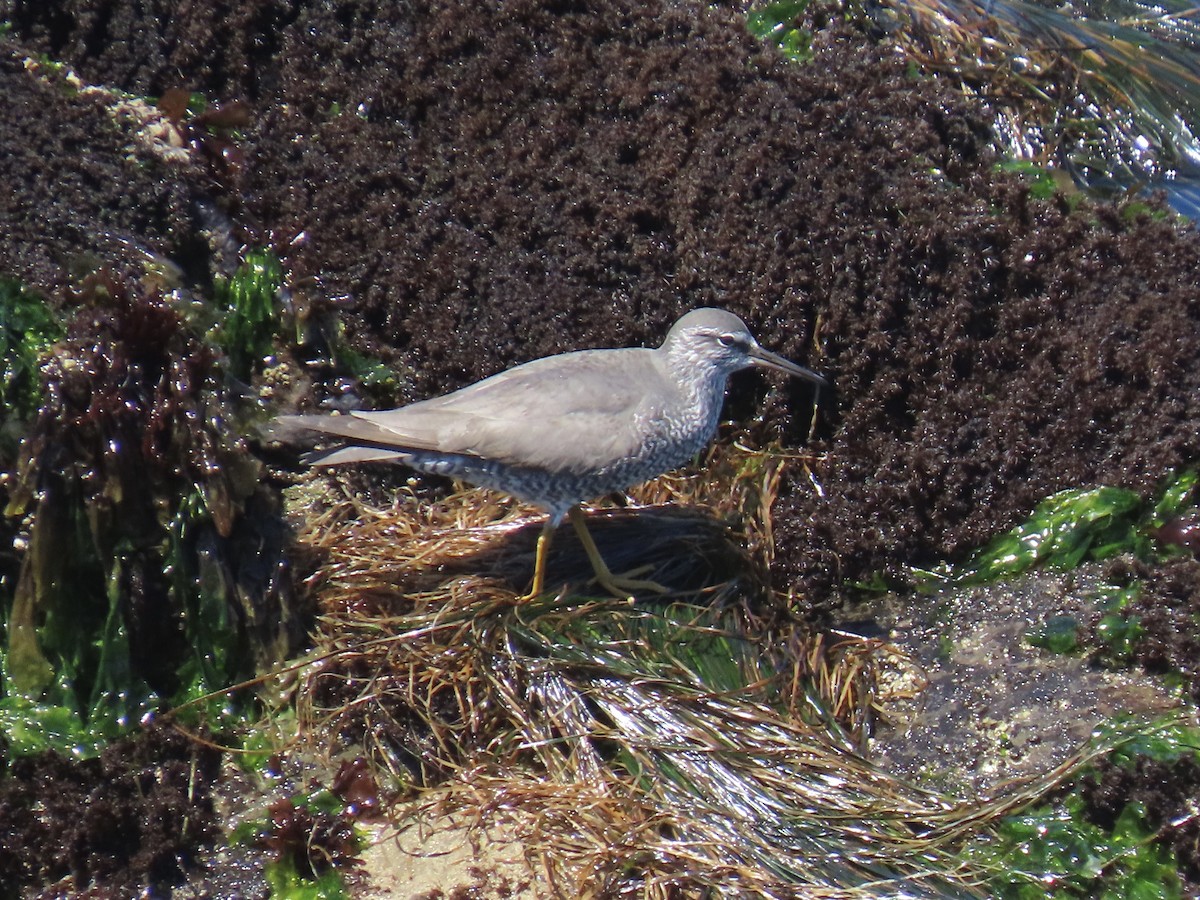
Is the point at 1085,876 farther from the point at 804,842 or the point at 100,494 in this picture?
the point at 100,494

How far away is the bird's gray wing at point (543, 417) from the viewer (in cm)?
425

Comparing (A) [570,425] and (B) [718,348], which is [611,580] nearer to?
(A) [570,425]

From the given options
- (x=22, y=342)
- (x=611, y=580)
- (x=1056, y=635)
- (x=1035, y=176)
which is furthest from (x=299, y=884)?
(x=1035, y=176)

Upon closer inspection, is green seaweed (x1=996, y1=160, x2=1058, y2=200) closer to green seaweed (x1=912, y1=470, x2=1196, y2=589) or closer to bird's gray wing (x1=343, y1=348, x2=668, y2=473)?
green seaweed (x1=912, y1=470, x2=1196, y2=589)

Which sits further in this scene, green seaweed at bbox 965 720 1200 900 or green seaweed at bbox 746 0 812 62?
green seaweed at bbox 746 0 812 62

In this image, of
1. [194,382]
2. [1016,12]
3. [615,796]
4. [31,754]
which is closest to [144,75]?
[194,382]

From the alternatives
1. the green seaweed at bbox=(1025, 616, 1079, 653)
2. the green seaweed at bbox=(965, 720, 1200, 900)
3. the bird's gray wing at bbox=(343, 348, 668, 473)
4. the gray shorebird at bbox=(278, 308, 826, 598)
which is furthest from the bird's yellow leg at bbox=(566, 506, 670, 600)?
the green seaweed at bbox=(965, 720, 1200, 900)

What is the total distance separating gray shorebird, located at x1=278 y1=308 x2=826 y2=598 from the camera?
4254 mm

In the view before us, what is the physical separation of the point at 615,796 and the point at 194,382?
1.93 metres

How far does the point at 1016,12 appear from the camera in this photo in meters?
6.22

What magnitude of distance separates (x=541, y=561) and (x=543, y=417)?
1.62 feet

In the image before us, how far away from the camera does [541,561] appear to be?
4352 millimetres

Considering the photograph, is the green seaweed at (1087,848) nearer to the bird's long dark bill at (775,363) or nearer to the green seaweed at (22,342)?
the bird's long dark bill at (775,363)

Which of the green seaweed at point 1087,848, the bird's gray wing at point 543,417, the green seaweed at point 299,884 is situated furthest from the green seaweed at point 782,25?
the green seaweed at point 299,884
